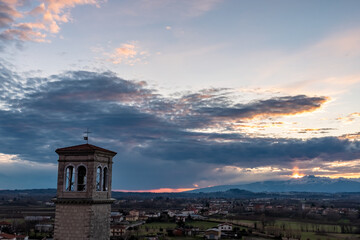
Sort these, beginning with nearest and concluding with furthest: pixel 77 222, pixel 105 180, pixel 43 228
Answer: pixel 77 222 → pixel 105 180 → pixel 43 228

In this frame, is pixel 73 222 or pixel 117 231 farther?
pixel 117 231

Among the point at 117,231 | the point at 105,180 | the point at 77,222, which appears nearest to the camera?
the point at 77,222

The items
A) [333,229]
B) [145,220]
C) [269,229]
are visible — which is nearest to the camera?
[269,229]

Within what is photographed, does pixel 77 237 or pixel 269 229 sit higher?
pixel 77 237

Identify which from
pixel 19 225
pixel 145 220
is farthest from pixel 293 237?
pixel 19 225

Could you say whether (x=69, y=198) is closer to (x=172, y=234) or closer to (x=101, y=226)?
(x=101, y=226)

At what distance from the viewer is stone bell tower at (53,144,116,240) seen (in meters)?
18.5

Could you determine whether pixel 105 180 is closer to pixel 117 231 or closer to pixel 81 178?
pixel 81 178

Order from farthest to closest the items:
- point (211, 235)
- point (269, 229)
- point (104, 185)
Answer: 1. point (269, 229)
2. point (211, 235)
3. point (104, 185)

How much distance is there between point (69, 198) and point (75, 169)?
1413mm

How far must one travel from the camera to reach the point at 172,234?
8231 centimetres

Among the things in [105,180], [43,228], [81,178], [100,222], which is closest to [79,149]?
[81,178]

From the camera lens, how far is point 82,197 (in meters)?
18.7

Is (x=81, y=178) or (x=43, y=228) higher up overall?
(x=81, y=178)
